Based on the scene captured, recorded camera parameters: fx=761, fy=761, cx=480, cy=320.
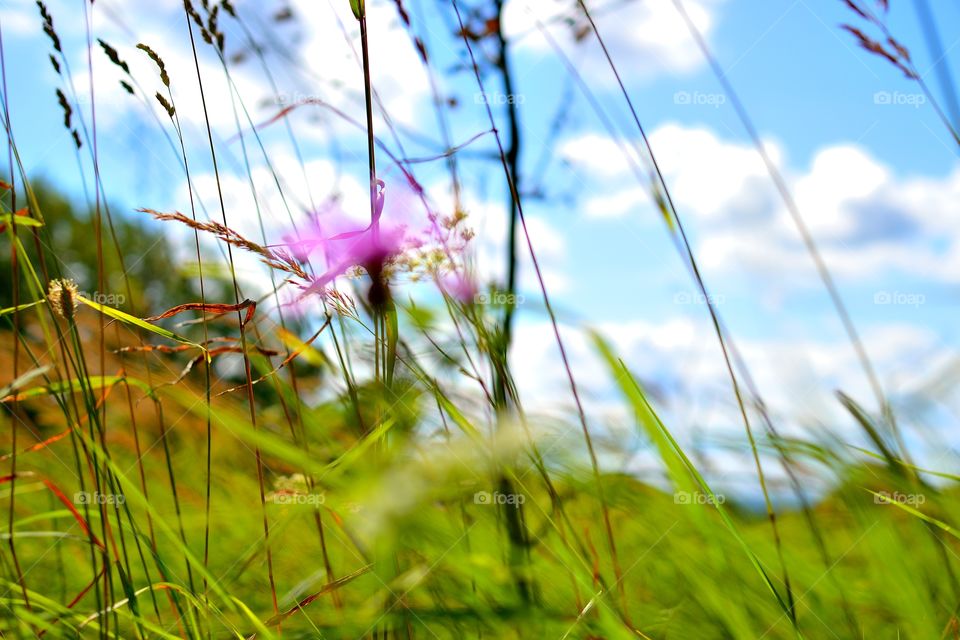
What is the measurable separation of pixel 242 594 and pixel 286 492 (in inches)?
19.1

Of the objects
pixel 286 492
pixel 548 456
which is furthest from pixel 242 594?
pixel 548 456

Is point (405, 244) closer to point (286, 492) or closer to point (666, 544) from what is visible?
point (286, 492)

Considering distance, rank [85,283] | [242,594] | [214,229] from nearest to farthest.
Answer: [214,229] < [242,594] < [85,283]

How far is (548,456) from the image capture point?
0.77 meters

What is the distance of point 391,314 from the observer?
1.82 ft

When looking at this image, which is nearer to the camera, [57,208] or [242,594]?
[242,594]

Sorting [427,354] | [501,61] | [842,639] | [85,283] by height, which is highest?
[85,283]

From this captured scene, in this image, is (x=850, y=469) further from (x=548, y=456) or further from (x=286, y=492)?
(x=286, y=492)

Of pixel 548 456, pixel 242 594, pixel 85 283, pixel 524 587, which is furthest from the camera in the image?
pixel 85 283

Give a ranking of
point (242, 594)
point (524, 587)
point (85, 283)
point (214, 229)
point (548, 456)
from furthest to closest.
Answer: point (85, 283) < point (242, 594) < point (548, 456) < point (524, 587) < point (214, 229)

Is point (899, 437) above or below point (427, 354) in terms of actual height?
A: below

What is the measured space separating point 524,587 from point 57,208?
45.1ft

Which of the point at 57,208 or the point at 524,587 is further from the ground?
the point at 57,208

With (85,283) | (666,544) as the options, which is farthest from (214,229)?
(85,283)
